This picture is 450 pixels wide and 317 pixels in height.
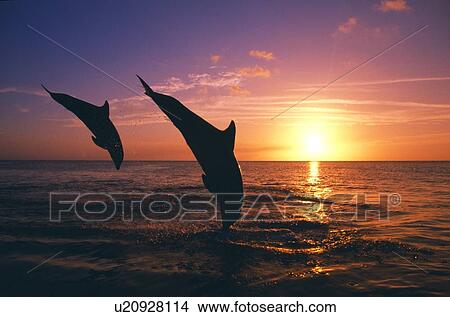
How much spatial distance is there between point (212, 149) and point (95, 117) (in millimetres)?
2773

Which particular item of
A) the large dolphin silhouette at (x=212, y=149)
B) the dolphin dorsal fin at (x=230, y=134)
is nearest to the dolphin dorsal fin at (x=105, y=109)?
the large dolphin silhouette at (x=212, y=149)

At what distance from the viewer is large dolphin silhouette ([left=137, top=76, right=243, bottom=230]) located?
6.92 metres

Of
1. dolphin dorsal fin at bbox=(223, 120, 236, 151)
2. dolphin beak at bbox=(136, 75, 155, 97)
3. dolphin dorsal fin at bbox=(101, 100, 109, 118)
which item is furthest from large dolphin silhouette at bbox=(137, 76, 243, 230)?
dolphin dorsal fin at bbox=(101, 100, 109, 118)

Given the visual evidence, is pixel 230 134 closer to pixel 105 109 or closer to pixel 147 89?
pixel 147 89

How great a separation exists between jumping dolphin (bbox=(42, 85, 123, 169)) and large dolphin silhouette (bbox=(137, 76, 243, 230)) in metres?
1.63

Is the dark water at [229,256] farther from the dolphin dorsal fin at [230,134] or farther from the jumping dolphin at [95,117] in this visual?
the jumping dolphin at [95,117]

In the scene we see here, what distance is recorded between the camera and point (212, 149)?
733cm

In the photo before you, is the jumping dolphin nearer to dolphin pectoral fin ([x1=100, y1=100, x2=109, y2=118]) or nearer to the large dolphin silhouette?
dolphin pectoral fin ([x1=100, y1=100, x2=109, y2=118])

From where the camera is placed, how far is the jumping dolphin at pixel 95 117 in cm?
717

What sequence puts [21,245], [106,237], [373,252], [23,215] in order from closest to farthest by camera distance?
Result: [373,252], [21,245], [106,237], [23,215]
